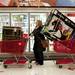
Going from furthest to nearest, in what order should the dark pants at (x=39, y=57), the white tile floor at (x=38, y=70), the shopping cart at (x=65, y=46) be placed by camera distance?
the dark pants at (x=39, y=57) < the shopping cart at (x=65, y=46) < the white tile floor at (x=38, y=70)

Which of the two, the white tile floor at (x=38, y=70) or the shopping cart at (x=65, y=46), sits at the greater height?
the shopping cart at (x=65, y=46)

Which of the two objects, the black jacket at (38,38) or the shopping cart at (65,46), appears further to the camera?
the black jacket at (38,38)

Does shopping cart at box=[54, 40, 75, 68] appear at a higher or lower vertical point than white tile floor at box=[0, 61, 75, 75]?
higher

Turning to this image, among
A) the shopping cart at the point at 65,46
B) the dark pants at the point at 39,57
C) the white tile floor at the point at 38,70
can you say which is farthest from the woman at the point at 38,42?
the shopping cart at the point at 65,46

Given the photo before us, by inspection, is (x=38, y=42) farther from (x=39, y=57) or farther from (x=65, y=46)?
(x=65, y=46)

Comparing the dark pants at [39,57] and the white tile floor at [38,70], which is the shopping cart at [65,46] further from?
the dark pants at [39,57]

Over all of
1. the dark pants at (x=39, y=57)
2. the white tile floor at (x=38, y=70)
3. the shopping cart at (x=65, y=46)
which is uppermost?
the shopping cart at (x=65, y=46)

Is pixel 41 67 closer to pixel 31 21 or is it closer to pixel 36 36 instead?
pixel 36 36

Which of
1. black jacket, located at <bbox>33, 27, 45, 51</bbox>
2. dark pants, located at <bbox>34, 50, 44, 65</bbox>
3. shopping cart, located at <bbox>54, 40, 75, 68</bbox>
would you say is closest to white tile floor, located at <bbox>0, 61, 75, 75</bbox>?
dark pants, located at <bbox>34, 50, 44, 65</bbox>

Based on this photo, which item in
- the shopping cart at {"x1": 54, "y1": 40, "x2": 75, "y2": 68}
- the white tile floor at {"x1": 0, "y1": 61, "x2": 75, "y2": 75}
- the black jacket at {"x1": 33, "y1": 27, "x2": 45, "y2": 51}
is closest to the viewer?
the white tile floor at {"x1": 0, "y1": 61, "x2": 75, "y2": 75}

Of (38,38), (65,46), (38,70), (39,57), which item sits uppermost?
(38,38)

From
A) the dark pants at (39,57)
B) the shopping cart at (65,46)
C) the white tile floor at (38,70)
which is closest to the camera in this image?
the white tile floor at (38,70)

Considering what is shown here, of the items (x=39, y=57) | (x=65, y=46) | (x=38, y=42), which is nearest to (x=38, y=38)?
(x=38, y=42)

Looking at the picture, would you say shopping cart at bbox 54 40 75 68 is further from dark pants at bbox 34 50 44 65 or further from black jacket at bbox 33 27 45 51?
dark pants at bbox 34 50 44 65
